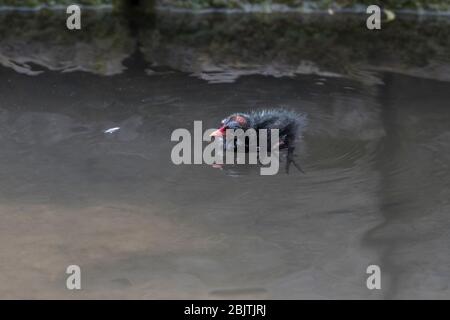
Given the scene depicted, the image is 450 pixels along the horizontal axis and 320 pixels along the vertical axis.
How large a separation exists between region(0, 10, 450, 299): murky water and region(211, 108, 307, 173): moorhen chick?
15 cm

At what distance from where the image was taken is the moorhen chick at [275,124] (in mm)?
5343

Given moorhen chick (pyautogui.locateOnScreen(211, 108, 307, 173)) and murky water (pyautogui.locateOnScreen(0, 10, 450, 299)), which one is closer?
murky water (pyautogui.locateOnScreen(0, 10, 450, 299))

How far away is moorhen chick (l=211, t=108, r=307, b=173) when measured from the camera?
534 cm

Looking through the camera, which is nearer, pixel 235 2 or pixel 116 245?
pixel 116 245

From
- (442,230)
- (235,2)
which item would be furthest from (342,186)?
(235,2)

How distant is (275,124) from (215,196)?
0.96 meters

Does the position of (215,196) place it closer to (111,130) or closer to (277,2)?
(111,130)

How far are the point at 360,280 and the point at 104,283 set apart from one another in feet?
4.33

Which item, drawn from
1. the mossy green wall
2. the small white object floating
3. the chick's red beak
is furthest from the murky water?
the mossy green wall

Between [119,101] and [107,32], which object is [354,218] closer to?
[119,101]

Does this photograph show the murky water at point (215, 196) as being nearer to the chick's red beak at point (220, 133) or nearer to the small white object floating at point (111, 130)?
the small white object floating at point (111, 130)

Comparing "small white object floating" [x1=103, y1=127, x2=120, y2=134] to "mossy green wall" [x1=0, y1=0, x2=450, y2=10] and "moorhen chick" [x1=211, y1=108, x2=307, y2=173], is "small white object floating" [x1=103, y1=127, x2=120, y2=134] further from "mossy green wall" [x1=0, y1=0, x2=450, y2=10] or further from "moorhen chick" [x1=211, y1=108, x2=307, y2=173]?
"mossy green wall" [x1=0, y1=0, x2=450, y2=10]

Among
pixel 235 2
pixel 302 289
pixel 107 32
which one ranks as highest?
pixel 235 2

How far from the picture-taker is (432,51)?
7379 mm
